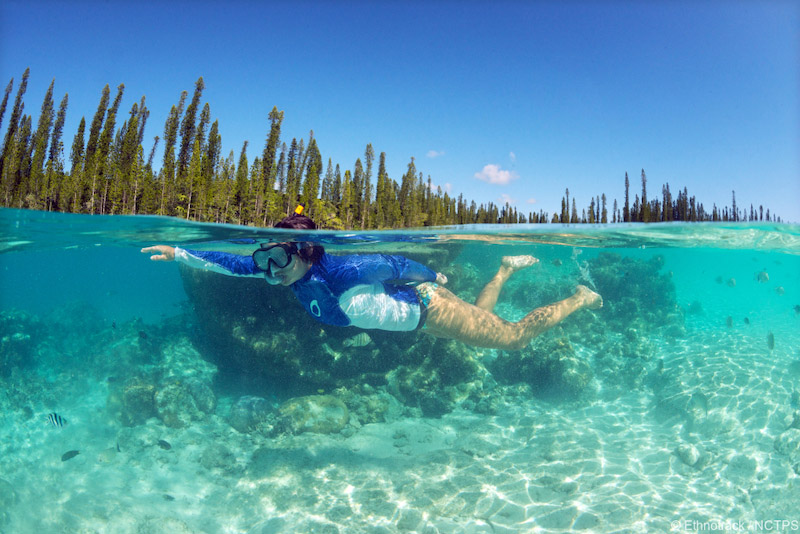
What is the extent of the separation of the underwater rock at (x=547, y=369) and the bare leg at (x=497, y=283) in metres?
3.74

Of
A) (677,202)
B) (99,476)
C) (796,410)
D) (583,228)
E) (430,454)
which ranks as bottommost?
(99,476)

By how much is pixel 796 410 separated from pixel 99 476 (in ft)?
52.3

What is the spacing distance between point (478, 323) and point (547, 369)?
5413 mm

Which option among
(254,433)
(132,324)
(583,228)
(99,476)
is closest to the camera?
(99,476)

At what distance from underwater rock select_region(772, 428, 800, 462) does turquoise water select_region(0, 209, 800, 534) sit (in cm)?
3

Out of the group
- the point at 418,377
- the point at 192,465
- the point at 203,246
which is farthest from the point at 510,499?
the point at 203,246

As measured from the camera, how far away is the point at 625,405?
408 inches

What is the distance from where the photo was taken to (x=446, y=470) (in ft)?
23.9

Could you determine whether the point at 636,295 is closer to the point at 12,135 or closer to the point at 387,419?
the point at 387,419

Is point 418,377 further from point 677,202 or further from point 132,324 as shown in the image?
point 677,202

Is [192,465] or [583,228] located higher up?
[583,228]

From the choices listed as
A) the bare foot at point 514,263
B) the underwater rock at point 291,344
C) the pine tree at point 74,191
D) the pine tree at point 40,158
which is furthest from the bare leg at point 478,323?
the pine tree at point 40,158

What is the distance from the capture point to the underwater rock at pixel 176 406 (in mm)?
9508

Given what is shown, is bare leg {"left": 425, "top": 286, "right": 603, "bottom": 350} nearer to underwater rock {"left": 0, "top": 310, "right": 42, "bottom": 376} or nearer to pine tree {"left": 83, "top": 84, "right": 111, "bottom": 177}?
underwater rock {"left": 0, "top": 310, "right": 42, "bottom": 376}
